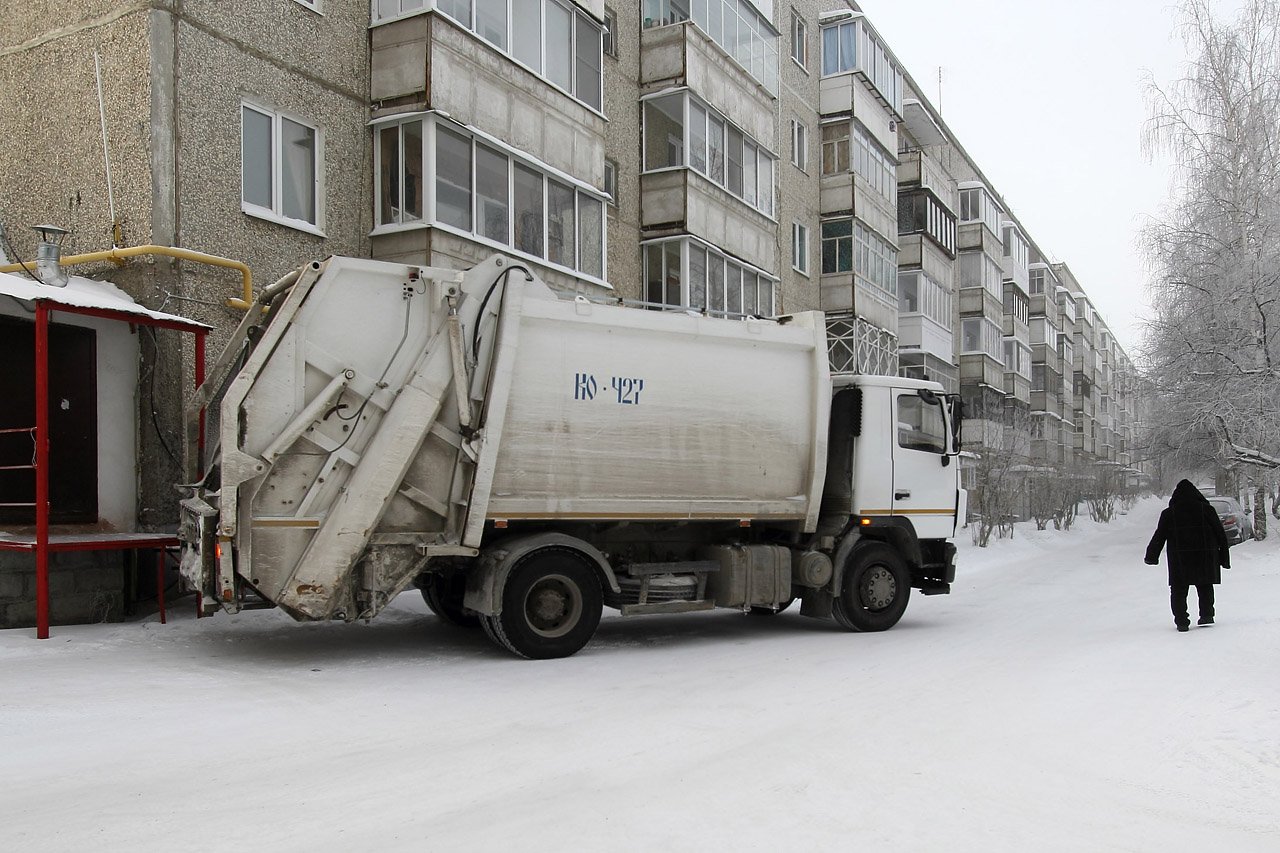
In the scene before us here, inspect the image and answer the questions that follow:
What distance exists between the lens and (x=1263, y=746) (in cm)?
612

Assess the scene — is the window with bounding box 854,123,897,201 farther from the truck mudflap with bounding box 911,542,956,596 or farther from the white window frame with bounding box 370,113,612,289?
the truck mudflap with bounding box 911,542,956,596

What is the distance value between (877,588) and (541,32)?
10.1 m

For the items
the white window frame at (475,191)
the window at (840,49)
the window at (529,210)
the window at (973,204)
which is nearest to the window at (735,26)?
the window at (840,49)

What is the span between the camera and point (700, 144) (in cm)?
2180

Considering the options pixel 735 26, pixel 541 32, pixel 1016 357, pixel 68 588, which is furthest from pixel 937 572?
pixel 1016 357

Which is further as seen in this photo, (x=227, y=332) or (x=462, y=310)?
(x=227, y=332)

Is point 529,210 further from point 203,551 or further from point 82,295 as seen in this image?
point 203,551

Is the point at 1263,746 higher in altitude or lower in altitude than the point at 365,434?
lower

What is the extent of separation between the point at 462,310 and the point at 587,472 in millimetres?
1854

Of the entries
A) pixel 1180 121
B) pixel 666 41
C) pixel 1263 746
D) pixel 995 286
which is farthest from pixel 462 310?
pixel 995 286

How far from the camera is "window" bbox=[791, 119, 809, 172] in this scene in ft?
96.7

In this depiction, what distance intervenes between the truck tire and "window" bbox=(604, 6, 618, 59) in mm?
14156

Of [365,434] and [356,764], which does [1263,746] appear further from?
[365,434]

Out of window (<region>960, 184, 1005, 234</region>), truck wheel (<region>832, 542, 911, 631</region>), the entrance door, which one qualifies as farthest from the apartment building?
window (<region>960, 184, 1005, 234</region>)
